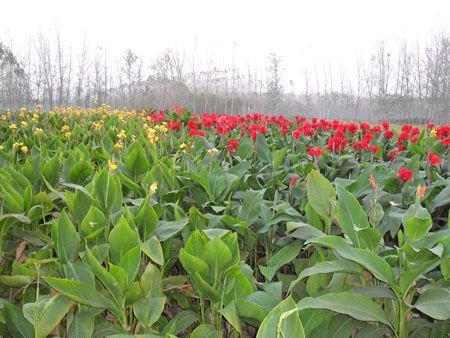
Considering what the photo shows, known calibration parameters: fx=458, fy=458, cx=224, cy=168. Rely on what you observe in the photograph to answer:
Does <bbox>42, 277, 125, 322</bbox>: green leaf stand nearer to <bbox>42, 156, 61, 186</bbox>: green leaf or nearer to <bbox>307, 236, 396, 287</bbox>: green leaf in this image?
<bbox>307, 236, 396, 287</bbox>: green leaf

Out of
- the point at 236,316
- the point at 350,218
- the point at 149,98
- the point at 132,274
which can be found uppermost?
the point at 149,98

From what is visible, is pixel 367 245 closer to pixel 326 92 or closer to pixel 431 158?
pixel 431 158

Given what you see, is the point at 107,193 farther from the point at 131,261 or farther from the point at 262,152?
the point at 262,152

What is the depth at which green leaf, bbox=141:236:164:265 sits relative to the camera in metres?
1.56

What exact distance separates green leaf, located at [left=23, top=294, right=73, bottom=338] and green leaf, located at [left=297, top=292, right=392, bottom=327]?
0.74 metres

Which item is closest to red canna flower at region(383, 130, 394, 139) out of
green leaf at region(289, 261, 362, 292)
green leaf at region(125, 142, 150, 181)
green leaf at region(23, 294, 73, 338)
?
green leaf at region(125, 142, 150, 181)

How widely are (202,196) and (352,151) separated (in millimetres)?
1987

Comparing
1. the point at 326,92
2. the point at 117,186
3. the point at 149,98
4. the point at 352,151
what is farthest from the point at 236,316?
the point at 326,92

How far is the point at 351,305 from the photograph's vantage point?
1.37 meters

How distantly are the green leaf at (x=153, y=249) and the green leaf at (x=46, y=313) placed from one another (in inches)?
11.4

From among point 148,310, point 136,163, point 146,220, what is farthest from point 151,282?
point 136,163

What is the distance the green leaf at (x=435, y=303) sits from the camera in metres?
1.30

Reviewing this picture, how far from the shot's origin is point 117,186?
1.90 metres

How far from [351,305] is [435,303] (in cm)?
24
